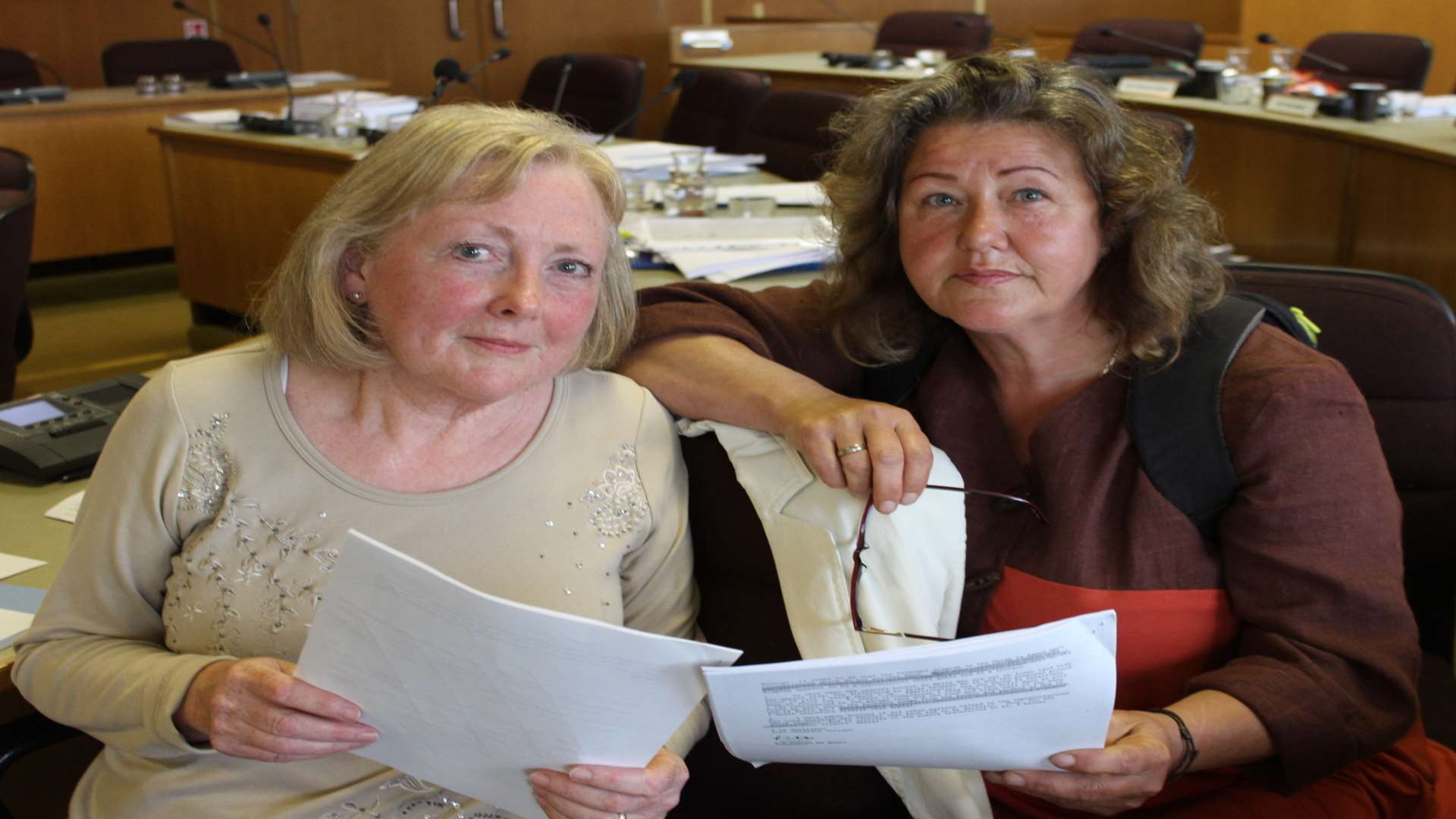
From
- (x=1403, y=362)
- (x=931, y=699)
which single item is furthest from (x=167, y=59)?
(x=931, y=699)

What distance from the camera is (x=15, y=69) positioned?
221 inches

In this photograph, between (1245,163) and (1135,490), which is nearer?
(1135,490)

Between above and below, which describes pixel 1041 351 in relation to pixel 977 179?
below

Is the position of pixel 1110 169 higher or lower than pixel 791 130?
higher

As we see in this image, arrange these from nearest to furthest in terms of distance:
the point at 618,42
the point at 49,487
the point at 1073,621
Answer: the point at 1073,621, the point at 49,487, the point at 618,42

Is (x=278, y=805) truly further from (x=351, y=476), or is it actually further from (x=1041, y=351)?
(x=1041, y=351)

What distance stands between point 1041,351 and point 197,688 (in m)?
0.95

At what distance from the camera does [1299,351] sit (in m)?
1.30

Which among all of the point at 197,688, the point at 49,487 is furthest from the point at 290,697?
the point at 49,487

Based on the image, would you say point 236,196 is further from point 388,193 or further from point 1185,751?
point 1185,751

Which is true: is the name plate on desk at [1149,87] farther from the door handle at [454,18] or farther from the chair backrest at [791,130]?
the door handle at [454,18]

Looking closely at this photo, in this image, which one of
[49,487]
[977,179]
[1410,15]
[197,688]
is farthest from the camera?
[1410,15]

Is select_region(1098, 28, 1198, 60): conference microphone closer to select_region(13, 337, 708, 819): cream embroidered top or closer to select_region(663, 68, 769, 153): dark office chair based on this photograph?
select_region(663, 68, 769, 153): dark office chair

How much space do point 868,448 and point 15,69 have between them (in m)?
5.70
